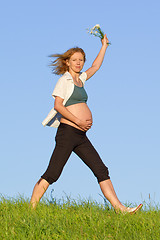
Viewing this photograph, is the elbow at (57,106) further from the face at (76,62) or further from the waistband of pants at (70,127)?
the face at (76,62)

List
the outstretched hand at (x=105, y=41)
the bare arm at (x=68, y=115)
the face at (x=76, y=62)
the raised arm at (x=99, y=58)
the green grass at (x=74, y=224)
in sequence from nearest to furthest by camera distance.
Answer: the green grass at (x=74, y=224), the bare arm at (x=68, y=115), the face at (x=76, y=62), the raised arm at (x=99, y=58), the outstretched hand at (x=105, y=41)

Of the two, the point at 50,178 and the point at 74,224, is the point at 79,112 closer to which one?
the point at 50,178

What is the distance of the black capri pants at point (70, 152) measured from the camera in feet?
19.5

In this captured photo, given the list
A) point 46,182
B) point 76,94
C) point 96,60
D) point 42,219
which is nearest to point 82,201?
point 46,182

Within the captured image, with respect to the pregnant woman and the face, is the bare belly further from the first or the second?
the face

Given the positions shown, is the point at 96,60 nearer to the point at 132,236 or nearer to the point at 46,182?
the point at 46,182

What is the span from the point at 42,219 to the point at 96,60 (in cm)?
313

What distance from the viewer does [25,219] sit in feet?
17.2

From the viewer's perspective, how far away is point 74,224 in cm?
517

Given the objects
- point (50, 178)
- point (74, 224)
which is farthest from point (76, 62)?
point (74, 224)

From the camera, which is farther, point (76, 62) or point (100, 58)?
point (100, 58)

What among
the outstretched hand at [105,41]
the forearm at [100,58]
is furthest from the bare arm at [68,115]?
the outstretched hand at [105,41]

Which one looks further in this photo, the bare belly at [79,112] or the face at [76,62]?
the face at [76,62]

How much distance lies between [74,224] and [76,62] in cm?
262
